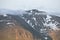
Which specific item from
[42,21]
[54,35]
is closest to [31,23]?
[42,21]

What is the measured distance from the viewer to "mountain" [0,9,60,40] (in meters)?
1.89

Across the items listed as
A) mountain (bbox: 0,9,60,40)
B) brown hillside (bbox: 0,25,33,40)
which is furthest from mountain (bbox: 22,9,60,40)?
brown hillside (bbox: 0,25,33,40)

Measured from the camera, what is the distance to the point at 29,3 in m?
1.99

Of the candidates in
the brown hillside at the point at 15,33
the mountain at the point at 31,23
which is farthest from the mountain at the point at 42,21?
the brown hillside at the point at 15,33

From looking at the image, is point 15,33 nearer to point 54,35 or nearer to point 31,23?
point 31,23

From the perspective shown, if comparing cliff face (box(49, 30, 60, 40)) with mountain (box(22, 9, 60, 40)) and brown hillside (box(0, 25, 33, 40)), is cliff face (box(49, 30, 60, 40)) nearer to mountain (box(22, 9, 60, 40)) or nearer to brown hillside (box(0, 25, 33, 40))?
mountain (box(22, 9, 60, 40))

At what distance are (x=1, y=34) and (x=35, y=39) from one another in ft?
1.56

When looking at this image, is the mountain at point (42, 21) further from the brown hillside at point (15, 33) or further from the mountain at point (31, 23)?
the brown hillside at point (15, 33)

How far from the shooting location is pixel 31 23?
1.96m

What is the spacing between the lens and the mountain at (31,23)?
6.20 ft

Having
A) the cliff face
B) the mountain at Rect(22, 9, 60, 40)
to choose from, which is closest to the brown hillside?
the mountain at Rect(22, 9, 60, 40)

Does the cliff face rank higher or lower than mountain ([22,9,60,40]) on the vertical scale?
lower

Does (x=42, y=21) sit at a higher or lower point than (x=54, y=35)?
higher

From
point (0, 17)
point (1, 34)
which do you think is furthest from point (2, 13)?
point (1, 34)
